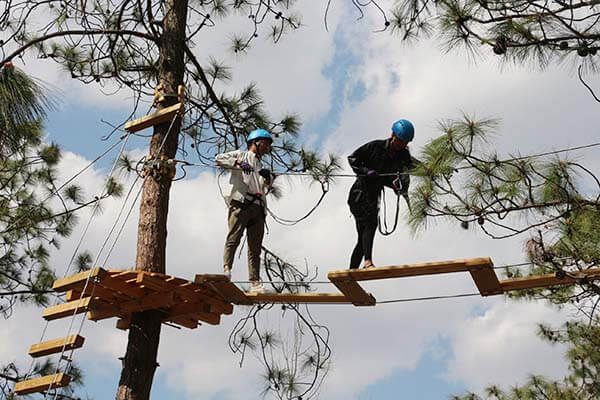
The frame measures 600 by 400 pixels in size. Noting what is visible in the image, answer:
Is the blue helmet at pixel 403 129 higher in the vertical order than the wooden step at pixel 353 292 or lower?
higher

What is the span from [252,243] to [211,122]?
1.88 meters

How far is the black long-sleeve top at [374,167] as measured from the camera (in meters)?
5.79

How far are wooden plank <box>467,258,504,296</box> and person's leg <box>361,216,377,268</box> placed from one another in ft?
2.29

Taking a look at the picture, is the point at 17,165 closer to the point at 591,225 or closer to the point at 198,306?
the point at 198,306

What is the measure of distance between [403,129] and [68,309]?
2.45 metres

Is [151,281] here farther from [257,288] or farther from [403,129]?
[403,129]

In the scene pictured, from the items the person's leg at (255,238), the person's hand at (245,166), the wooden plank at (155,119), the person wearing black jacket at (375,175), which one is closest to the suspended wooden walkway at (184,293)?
the person's leg at (255,238)

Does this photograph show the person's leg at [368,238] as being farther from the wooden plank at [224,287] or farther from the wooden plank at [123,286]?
the wooden plank at [123,286]

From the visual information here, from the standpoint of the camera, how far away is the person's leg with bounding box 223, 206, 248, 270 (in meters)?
5.80

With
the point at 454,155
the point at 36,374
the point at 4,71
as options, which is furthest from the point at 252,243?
the point at 36,374

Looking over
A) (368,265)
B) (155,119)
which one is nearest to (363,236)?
(368,265)

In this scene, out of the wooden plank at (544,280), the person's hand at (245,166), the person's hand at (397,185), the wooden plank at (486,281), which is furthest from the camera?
the person's hand at (245,166)

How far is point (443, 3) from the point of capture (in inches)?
207

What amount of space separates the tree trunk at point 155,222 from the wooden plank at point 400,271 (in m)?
1.40
